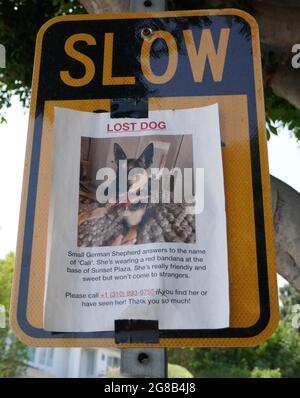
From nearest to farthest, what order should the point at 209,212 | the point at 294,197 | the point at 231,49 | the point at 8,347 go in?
the point at 209,212 → the point at 231,49 → the point at 294,197 → the point at 8,347

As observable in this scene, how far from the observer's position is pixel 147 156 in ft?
5.00

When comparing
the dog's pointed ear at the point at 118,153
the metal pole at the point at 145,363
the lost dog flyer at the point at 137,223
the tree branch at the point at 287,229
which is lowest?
the metal pole at the point at 145,363

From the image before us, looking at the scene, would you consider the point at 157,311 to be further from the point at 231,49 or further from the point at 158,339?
the point at 231,49

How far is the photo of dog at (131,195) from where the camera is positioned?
4.72 feet

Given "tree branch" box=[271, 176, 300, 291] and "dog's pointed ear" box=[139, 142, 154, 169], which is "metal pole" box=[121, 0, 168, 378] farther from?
"tree branch" box=[271, 176, 300, 291]

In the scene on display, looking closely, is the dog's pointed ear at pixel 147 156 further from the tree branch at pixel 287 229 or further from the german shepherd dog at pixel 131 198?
the tree branch at pixel 287 229

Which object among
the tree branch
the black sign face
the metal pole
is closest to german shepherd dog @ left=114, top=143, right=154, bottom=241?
the black sign face

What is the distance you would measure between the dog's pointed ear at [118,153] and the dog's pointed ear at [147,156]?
54 millimetres

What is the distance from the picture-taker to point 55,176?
153 centimetres

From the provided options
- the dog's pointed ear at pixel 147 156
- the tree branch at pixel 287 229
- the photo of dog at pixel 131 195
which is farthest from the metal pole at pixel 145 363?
the tree branch at pixel 287 229

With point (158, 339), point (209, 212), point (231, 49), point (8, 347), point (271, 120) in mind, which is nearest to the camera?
point (158, 339)

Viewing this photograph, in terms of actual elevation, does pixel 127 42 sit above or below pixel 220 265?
above

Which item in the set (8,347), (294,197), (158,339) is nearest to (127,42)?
(158,339)
